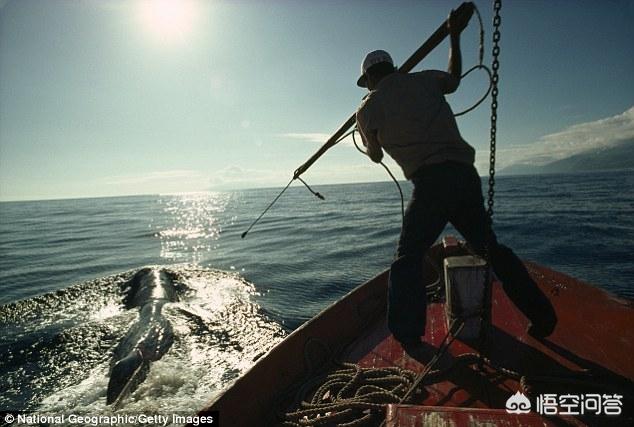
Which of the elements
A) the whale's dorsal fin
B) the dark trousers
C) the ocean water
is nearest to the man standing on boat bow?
the dark trousers

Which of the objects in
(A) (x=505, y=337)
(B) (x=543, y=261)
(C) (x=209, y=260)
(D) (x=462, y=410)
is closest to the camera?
(D) (x=462, y=410)

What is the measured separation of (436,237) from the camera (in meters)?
2.96

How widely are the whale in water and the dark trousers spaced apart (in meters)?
5.60

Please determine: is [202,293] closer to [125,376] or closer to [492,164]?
[125,376]

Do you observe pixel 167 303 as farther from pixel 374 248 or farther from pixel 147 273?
pixel 374 248

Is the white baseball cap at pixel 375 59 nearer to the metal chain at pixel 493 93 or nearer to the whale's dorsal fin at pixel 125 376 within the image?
the metal chain at pixel 493 93

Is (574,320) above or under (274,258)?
above

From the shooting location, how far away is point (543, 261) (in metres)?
14.0

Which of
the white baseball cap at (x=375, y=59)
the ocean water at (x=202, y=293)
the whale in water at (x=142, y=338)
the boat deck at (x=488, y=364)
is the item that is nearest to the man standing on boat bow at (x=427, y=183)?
the white baseball cap at (x=375, y=59)

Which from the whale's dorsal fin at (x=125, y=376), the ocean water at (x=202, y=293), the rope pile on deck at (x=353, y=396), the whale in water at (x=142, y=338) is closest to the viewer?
the rope pile on deck at (x=353, y=396)

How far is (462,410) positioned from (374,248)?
16.6 metres

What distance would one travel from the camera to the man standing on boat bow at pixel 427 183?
2.90m

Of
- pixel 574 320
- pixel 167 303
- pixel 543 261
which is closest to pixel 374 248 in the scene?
pixel 543 261

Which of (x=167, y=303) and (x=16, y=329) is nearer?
(x=16, y=329)
